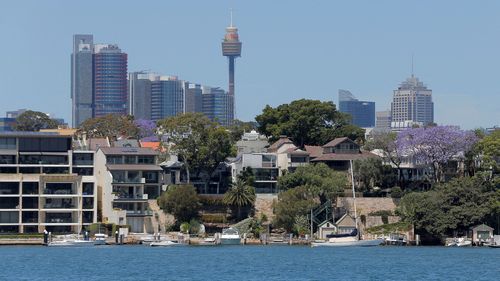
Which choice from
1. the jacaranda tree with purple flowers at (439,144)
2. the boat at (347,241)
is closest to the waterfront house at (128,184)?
the boat at (347,241)

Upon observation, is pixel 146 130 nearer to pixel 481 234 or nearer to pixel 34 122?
pixel 34 122

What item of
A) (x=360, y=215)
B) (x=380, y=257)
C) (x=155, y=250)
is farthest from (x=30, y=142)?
(x=380, y=257)

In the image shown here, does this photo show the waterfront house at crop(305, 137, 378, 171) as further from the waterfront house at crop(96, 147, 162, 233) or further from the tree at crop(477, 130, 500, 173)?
the waterfront house at crop(96, 147, 162, 233)

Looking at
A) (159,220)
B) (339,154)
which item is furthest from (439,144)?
(159,220)

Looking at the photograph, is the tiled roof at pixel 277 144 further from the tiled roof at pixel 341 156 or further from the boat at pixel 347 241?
the boat at pixel 347 241

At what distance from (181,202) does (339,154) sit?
17.4 m

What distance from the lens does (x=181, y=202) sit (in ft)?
392

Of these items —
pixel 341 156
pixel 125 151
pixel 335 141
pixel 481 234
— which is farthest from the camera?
pixel 335 141

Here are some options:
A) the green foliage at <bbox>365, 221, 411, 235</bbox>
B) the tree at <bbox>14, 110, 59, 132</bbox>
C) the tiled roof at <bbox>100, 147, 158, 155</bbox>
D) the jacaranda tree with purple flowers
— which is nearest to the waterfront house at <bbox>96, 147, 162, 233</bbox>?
the tiled roof at <bbox>100, 147, 158, 155</bbox>

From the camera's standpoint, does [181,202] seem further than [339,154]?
No

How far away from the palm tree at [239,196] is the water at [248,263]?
8.15 metres

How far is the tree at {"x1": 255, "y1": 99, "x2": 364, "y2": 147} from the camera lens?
450ft

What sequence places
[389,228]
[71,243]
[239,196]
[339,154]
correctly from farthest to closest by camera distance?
[339,154]
[239,196]
[389,228]
[71,243]

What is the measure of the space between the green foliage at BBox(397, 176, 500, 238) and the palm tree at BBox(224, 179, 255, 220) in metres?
14.0
